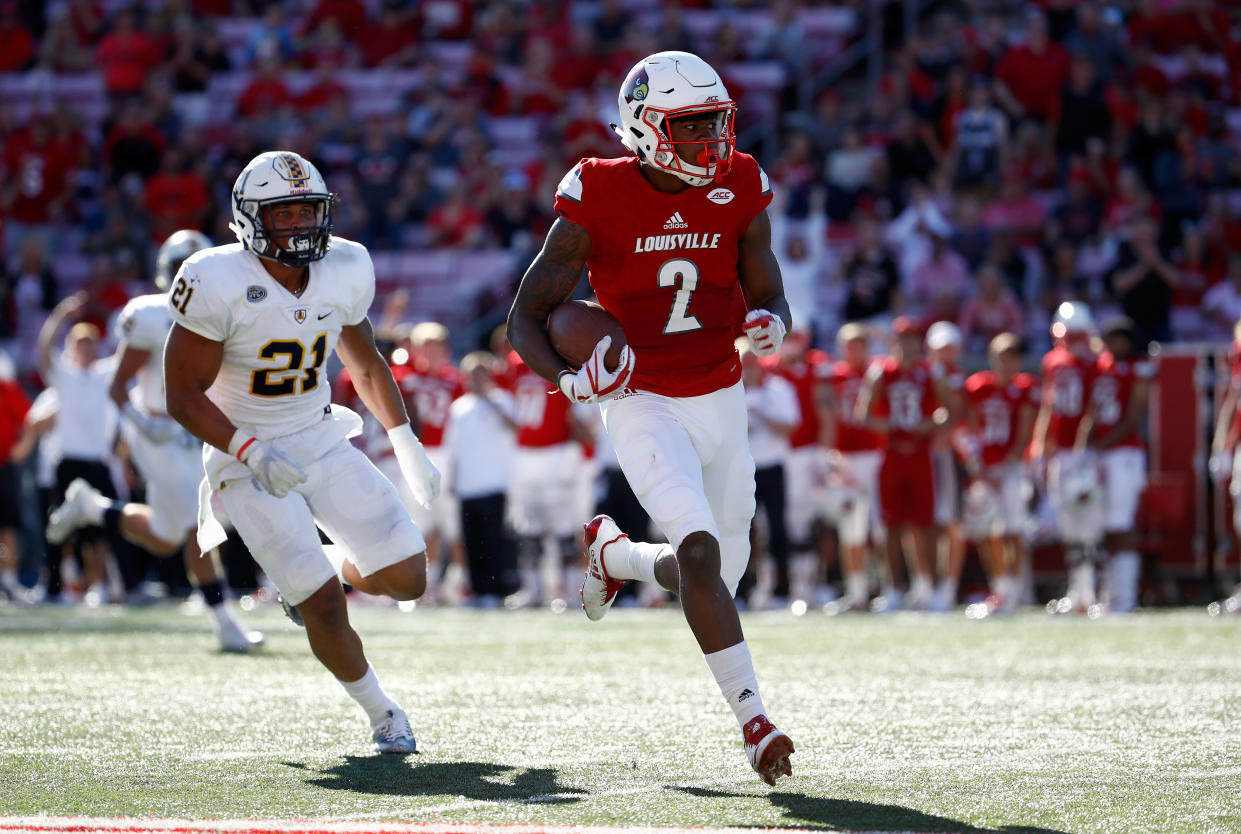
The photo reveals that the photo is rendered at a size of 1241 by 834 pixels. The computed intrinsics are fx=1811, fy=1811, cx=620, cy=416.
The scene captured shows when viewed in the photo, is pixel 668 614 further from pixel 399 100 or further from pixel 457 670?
pixel 399 100

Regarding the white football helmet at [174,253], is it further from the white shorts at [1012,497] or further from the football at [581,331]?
the white shorts at [1012,497]

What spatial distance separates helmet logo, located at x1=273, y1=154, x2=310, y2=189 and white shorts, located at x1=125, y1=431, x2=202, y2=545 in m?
3.29

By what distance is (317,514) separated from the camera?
5270mm

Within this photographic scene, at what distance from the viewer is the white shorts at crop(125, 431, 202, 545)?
8289 mm

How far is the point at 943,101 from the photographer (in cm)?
1438

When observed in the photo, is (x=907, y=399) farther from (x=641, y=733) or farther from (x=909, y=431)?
(x=641, y=733)

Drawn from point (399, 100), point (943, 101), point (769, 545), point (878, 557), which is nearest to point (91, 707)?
point (769, 545)

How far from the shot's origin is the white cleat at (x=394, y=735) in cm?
491

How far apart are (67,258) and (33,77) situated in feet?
7.75

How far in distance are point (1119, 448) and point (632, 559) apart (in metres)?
6.67

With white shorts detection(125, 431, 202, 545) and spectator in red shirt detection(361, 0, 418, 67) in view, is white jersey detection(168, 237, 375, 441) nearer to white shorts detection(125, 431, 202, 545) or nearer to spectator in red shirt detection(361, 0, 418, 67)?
white shorts detection(125, 431, 202, 545)

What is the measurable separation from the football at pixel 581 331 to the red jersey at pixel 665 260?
14 cm

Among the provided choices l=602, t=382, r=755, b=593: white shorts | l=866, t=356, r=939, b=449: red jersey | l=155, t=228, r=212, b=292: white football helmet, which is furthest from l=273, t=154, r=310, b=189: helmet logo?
l=866, t=356, r=939, b=449: red jersey

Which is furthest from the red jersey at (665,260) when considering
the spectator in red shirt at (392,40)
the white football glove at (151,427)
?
the spectator in red shirt at (392,40)
